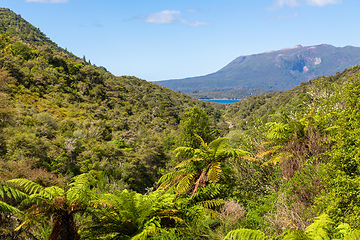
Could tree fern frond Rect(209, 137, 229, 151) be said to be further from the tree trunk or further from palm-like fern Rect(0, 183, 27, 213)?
palm-like fern Rect(0, 183, 27, 213)

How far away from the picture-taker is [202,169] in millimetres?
5684

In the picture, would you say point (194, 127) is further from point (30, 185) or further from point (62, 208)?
point (62, 208)

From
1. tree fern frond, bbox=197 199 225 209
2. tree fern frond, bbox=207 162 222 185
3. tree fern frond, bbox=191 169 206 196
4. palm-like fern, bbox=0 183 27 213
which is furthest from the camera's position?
tree fern frond, bbox=191 169 206 196

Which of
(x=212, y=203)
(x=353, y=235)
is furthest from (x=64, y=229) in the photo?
(x=353, y=235)

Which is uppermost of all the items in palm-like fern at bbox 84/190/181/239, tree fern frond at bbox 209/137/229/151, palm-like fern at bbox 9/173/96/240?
tree fern frond at bbox 209/137/229/151

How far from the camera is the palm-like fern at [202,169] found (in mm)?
5184

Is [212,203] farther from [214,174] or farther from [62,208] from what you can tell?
[62,208]

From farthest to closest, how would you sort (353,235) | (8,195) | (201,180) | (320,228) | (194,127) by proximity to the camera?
(194,127) < (201,180) < (8,195) < (320,228) < (353,235)

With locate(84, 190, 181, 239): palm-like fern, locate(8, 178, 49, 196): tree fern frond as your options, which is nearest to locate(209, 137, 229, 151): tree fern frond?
locate(84, 190, 181, 239): palm-like fern

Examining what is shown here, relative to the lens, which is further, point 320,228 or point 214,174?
point 214,174

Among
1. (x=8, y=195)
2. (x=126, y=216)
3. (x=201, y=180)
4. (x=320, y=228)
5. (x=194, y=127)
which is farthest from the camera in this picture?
(x=194, y=127)

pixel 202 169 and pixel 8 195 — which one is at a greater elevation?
pixel 8 195

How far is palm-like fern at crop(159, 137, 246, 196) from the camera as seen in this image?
518cm

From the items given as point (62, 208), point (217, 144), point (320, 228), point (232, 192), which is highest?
point (217, 144)
